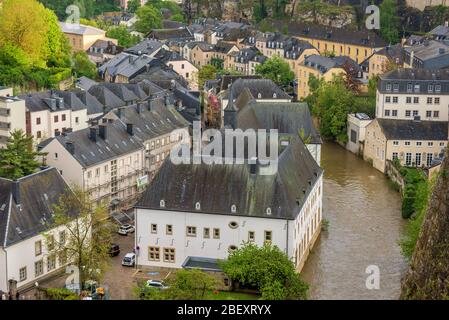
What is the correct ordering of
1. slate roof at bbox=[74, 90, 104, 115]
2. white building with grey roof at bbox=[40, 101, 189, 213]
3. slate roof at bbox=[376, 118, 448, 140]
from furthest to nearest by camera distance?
1. slate roof at bbox=[74, 90, 104, 115]
2. slate roof at bbox=[376, 118, 448, 140]
3. white building with grey roof at bbox=[40, 101, 189, 213]

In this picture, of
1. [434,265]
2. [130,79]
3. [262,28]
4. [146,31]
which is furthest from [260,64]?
[434,265]

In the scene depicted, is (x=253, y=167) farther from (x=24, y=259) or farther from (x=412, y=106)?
(x=412, y=106)

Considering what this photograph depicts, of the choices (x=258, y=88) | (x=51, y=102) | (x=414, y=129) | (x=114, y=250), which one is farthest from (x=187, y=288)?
(x=258, y=88)

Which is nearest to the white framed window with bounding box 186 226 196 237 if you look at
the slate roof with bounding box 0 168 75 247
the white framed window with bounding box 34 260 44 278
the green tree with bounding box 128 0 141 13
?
the slate roof with bounding box 0 168 75 247

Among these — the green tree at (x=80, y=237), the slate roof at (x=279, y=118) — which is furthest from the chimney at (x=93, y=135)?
the slate roof at (x=279, y=118)

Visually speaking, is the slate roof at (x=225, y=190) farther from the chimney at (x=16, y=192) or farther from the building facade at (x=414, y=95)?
the building facade at (x=414, y=95)

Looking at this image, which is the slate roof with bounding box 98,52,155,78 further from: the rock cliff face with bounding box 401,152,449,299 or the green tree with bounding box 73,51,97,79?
the rock cliff face with bounding box 401,152,449,299

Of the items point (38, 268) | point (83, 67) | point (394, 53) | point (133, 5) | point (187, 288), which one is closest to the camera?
point (187, 288)

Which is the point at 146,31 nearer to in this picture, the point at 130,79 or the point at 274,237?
the point at 130,79
